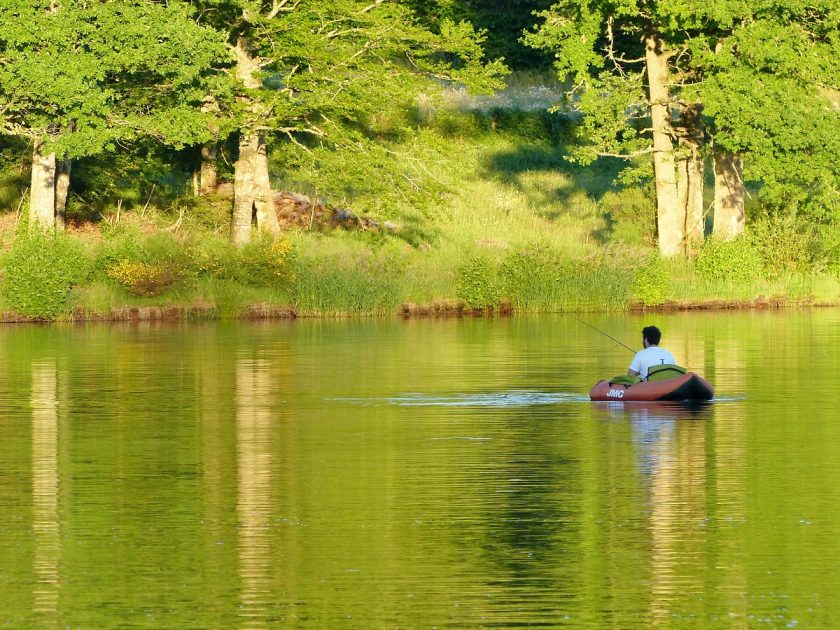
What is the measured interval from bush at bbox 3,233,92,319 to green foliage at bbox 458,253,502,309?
1074 cm

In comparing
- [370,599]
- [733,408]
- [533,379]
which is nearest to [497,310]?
[533,379]

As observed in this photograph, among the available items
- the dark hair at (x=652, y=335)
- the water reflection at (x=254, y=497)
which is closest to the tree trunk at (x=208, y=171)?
the water reflection at (x=254, y=497)

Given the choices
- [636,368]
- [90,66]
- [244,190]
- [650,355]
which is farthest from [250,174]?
[650,355]

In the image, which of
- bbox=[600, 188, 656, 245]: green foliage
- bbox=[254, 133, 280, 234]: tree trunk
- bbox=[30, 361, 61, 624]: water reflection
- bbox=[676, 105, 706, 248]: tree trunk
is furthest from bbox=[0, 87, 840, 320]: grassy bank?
bbox=[30, 361, 61, 624]: water reflection

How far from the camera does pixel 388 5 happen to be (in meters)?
56.0

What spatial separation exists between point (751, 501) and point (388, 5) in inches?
1609

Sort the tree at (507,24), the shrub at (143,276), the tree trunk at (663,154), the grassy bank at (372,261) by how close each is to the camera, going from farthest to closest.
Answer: the tree at (507,24) → the tree trunk at (663,154) → the grassy bank at (372,261) → the shrub at (143,276)

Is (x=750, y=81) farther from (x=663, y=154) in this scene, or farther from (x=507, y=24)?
(x=507, y=24)

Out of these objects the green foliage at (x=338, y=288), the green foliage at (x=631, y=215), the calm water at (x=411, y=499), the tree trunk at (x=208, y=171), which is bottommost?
the calm water at (x=411, y=499)

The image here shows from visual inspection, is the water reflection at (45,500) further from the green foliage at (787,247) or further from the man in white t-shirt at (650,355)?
the green foliage at (787,247)

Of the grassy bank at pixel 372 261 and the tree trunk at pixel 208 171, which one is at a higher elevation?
the tree trunk at pixel 208 171

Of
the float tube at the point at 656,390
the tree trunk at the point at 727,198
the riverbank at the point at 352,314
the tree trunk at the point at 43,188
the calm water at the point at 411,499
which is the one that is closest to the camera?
the calm water at the point at 411,499

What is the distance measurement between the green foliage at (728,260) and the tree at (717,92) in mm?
1807

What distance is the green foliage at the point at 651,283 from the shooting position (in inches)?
2131
